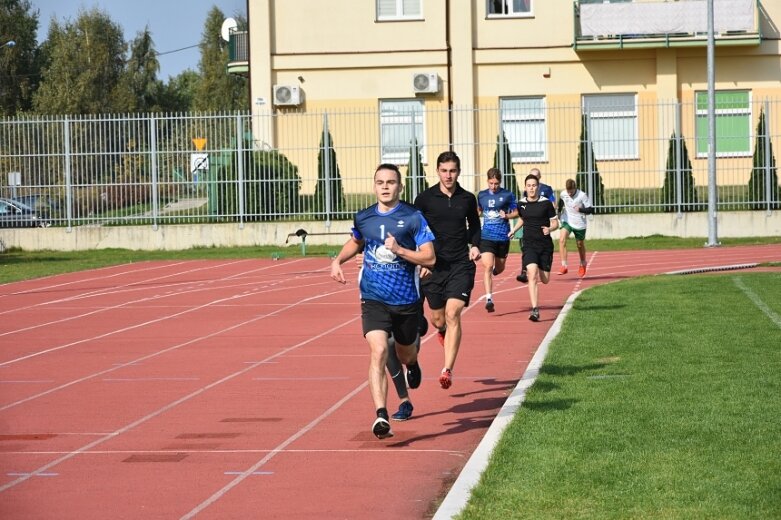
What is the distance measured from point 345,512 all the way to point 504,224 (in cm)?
1068

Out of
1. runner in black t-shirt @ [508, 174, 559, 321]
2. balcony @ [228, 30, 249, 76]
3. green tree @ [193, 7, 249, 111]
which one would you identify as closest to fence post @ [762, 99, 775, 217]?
runner in black t-shirt @ [508, 174, 559, 321]

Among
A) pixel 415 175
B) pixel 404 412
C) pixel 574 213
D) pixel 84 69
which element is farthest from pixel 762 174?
pixel 84 69

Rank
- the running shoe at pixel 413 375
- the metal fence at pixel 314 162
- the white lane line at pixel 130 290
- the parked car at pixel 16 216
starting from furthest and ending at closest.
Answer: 1. the parked car at pixel 16 216
2. the metal fence at pixel 314 162
3. the white lane line at pixel 130 290
4. the running shoe at pixel 413 375

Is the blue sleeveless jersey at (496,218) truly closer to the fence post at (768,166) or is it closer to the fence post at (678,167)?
the fence post at (678,167)

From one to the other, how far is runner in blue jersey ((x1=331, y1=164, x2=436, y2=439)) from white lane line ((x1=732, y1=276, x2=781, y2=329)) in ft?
21.4

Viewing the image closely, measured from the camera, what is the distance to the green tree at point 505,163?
35.6m

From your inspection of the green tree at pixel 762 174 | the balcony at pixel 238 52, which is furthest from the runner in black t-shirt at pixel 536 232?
the balcony at pixel 238 52

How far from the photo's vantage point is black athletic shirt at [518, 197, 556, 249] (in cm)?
1845

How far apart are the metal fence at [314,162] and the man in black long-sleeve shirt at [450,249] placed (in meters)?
22.1

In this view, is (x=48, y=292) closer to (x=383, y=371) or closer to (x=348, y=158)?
(x=348, y=158)

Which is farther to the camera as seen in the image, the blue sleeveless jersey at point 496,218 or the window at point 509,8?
the window at point 509,8

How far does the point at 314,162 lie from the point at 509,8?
11.3 m

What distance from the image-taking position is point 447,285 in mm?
12734

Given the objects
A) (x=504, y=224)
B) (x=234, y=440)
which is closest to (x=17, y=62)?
(x=504, y=224)
